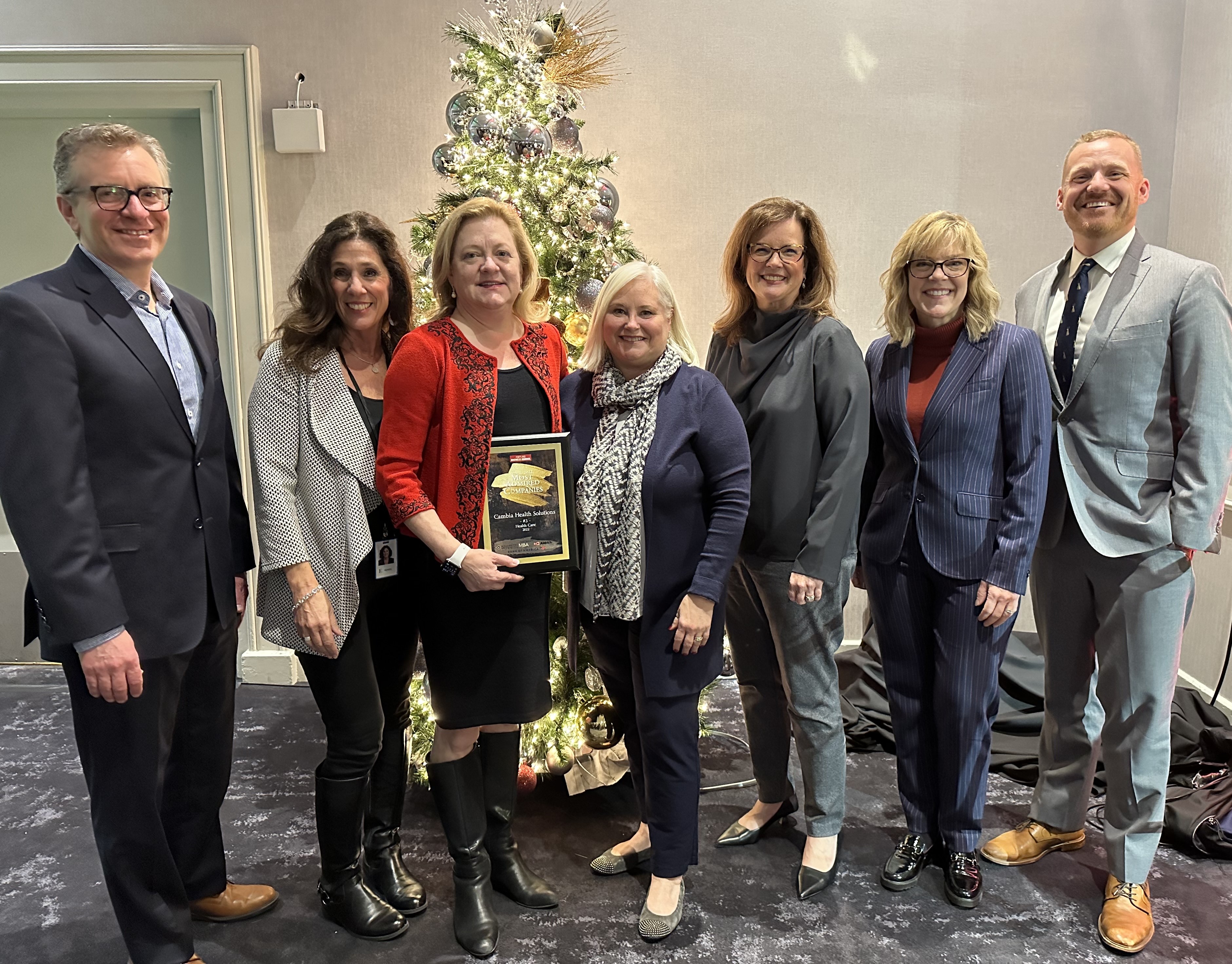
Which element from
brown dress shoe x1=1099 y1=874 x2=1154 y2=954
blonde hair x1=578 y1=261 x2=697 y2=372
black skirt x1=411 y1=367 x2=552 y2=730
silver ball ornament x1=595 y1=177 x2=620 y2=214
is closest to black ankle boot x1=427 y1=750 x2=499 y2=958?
black skirt x1=411 y1=367 x2=552 y2=730

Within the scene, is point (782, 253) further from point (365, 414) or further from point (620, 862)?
point (620, 862)

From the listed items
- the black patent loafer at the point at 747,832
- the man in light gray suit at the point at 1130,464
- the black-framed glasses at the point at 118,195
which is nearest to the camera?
the black-framed glasses at the point at 118,195

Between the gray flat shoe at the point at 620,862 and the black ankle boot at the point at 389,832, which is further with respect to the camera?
the gray flat shoe at the point at 620,862

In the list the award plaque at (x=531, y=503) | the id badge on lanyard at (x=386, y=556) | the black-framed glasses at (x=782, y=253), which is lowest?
the id badge on lanyard at (x=386, y=556)

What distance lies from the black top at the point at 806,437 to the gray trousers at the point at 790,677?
10 cm

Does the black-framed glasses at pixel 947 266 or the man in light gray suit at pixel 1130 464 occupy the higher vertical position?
the black-framed glasses at pixel 947 266

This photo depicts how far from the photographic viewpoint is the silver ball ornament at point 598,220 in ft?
9.54

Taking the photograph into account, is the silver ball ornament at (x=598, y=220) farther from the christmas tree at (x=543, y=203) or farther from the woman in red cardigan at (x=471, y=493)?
the woman in red cardigan at (x=471, y=493)

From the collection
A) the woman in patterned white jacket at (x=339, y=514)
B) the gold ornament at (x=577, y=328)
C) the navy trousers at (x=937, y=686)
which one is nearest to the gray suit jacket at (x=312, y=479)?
the woman in patterned white jacket at (x=339, y=514)

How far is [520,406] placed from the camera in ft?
6.82

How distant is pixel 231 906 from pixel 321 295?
159 centimetres

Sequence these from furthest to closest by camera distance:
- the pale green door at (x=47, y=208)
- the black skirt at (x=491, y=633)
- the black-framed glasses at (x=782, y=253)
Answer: the pale green door at (x=47, y=208)
the black-framed glasses at (x=782, y=253)
the black skirt at (x=491, y=633)

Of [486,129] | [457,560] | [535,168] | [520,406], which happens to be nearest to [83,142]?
[520,406]

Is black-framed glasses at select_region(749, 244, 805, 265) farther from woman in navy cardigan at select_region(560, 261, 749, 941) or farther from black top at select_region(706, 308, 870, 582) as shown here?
woman in navy cardigan at select_region(560, 261, 749, 941)
